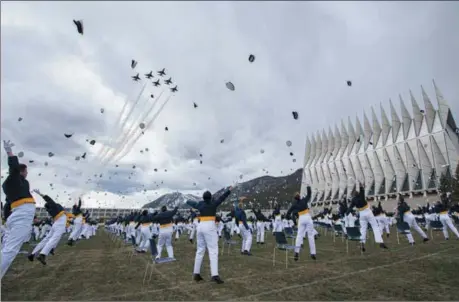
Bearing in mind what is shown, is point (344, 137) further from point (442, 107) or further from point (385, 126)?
point (442, 107)

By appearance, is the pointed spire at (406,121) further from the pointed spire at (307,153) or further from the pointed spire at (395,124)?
the pointed spire at (307,153)

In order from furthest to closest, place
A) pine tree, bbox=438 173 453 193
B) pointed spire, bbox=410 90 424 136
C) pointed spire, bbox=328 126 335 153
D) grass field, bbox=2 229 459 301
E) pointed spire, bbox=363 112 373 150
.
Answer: pointed spire, bbox=328 126 335 153 < pointed spire, bbox=363 112 373 150 < pointed spire, bbox=410 90 424 136 < pine tree, bbox=438 173 453 193 < grass field, bbox=2 229 459 301

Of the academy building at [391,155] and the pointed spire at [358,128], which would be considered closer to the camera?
the academy building at [391,155]

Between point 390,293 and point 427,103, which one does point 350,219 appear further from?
point 427,103

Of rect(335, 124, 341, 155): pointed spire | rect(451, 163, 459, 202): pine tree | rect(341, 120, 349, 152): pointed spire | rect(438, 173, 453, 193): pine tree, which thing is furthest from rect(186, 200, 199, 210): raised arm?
rect(335, 124, 341, 155): pointed spire

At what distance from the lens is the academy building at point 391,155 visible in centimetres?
6562

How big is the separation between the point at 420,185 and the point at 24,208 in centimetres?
8084

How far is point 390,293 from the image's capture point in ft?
21.2

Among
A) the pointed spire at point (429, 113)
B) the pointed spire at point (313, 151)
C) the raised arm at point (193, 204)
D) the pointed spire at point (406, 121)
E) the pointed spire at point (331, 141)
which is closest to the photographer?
the raised arm at point (193, 204)

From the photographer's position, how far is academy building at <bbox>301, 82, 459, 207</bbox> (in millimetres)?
65625

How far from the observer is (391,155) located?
79750mm

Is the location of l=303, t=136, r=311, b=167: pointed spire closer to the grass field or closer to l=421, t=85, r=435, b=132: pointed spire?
l=421, t=85, r=435, b=132: pointed spire

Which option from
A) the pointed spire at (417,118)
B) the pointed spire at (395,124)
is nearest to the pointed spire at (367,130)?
the pointed spire at (395,124)

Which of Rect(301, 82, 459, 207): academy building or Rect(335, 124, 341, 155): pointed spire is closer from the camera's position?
Rect(301, 82, 459, 207): academy building
